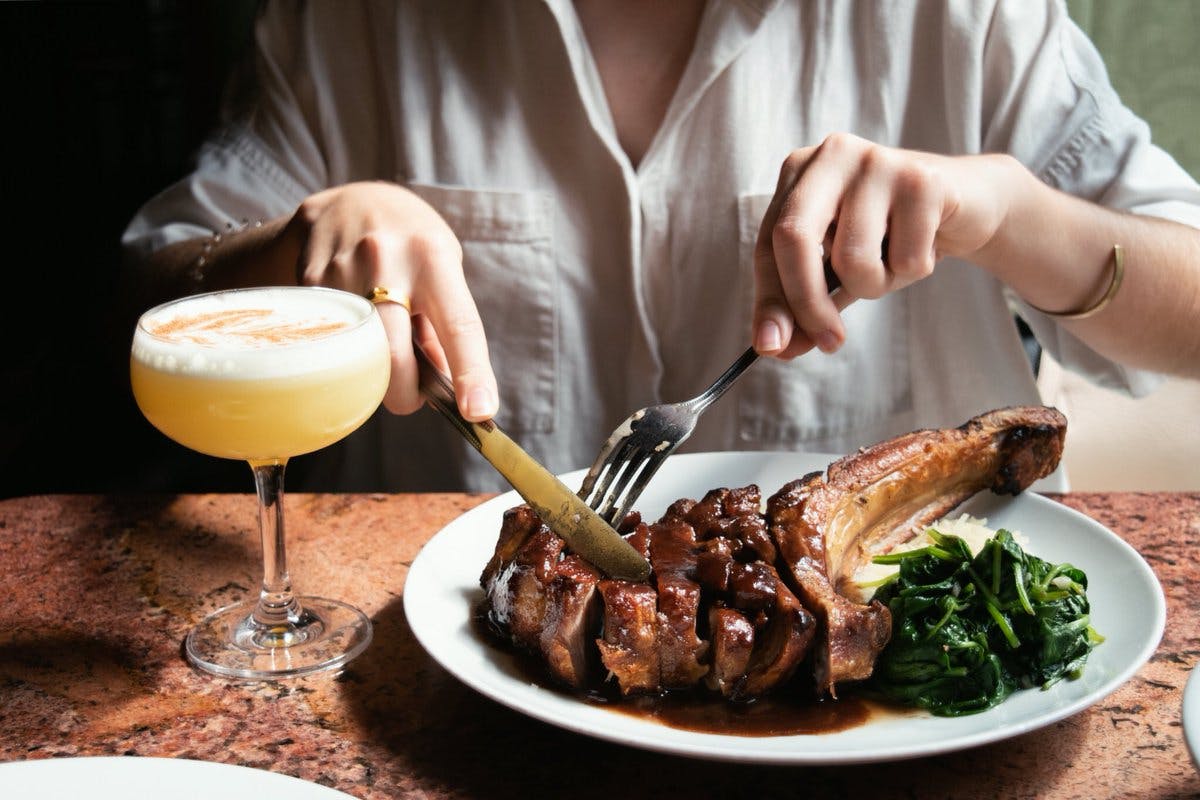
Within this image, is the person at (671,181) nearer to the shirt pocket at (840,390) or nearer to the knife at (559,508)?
the shirt pocket at (840,390)

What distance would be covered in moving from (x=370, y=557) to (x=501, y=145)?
107cm

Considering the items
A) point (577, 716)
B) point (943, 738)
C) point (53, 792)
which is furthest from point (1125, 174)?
point (53, 792)

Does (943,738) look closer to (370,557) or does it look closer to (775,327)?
(775,327)

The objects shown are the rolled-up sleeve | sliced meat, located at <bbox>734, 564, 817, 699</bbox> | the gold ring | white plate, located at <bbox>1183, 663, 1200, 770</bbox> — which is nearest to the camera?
white plate, located at <bbox>1183, 663, 1200, 770</bbox>

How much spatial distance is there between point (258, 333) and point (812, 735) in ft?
2.44

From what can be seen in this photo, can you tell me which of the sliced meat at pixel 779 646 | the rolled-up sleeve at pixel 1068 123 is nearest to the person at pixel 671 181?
the rolled-up sleeve at pixel 1068 123

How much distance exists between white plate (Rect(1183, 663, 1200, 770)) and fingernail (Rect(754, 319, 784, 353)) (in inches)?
25.6

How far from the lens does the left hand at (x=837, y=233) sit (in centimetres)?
146

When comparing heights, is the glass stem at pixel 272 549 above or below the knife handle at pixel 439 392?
below

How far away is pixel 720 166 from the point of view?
2.24 meters

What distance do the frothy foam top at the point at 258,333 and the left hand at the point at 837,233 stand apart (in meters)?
0.54

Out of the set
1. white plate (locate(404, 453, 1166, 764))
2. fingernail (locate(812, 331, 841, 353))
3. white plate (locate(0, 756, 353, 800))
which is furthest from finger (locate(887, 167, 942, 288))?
white plate (locate(0, 756, 353, 800))

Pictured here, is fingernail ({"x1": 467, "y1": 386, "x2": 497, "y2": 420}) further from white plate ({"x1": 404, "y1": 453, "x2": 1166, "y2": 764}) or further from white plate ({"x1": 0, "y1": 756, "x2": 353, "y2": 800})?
white plate ({"x1": 0, "y1": 756, "x2": 353, "y2": 800})

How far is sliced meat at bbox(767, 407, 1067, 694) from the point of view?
3.66 feet
